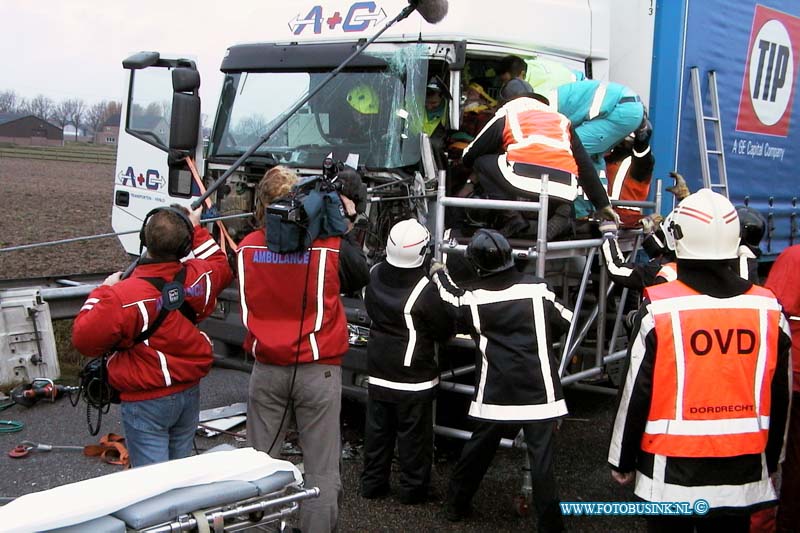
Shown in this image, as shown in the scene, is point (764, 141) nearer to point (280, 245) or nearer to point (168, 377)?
point (280, 245)

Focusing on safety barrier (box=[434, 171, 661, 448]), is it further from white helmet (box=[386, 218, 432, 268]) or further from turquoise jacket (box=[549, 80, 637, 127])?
turquoise jacket (box=[549, 80, 637, 127])

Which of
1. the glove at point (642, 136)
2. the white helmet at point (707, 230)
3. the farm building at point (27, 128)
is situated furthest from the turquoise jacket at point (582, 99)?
the farm building at point (27, 128)

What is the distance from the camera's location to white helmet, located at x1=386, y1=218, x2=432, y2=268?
4430mm

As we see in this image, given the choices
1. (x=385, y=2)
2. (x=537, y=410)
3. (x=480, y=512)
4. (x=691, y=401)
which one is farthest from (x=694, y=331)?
→ (x=385, y=2)

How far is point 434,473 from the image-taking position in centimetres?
502

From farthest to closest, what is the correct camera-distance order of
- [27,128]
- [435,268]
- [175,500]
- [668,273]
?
1. [27,128]
2. [435,268]
3. [668,273]
4. [175,500]

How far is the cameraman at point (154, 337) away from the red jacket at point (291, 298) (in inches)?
9.2

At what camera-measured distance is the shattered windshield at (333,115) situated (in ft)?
17.2

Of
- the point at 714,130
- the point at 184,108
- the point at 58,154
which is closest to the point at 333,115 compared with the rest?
the point at 184,108

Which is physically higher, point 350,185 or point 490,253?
point 350,185

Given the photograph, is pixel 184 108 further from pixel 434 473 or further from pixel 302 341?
pixel 434 473

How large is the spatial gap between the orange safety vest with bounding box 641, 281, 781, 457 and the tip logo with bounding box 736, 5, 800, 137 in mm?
4647

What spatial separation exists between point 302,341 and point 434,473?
1.77 meters

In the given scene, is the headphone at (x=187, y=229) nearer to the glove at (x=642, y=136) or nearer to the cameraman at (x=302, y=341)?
the cameraman at (x=302, y=341)
